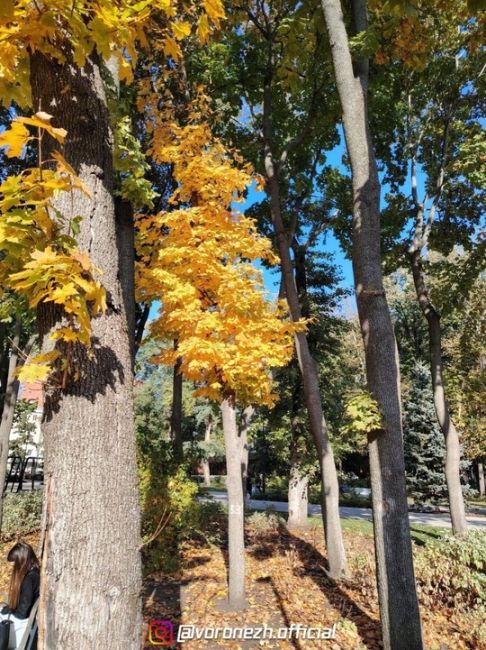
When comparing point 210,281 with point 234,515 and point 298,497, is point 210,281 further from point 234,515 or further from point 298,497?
point 298,497

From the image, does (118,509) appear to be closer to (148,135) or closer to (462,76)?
(148,135)

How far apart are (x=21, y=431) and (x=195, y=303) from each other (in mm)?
17476

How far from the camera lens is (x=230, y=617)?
231 inches

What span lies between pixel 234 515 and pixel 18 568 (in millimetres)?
3295

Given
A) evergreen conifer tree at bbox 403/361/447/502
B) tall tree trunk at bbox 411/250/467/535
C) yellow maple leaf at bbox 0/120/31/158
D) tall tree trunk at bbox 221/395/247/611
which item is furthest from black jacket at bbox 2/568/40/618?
evergreen conifer tree at bbox 403/361/447/502

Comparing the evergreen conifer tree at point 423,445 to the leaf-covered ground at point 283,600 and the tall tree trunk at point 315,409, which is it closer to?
the leaf-covered ground at point 283,600

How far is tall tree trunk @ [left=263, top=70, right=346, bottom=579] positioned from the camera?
7773 millimetres

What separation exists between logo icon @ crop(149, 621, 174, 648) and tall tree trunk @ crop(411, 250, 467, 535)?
749 centimetres

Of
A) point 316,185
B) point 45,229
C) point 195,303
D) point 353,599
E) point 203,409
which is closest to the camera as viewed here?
point 45,229

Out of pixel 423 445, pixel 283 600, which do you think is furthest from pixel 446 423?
pixel 423 445

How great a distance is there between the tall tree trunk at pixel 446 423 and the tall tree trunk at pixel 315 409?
3.75 metres

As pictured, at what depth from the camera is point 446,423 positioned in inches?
419

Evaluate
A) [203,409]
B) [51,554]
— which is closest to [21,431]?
[203,409]

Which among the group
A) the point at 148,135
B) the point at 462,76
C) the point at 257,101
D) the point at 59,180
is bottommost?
the point at 59,180
